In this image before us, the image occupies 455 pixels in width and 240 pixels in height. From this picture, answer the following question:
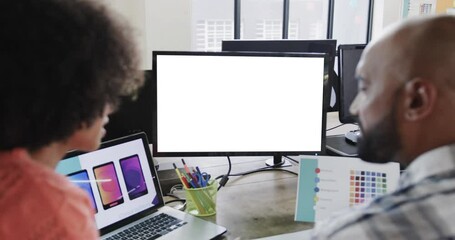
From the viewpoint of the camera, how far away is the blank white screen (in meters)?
1.43

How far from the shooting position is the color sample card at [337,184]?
1.25 metres

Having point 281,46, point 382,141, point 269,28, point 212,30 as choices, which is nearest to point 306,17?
point 269,28

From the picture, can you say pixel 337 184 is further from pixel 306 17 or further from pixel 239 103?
pixel 306 17

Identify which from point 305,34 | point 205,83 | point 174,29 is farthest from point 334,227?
point 305,34

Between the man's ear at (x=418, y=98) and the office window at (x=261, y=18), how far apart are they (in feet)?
15.1

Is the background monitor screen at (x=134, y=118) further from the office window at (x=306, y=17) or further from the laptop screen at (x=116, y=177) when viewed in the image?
the office window at (x=306, y=17)

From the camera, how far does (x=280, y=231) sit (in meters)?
1.22

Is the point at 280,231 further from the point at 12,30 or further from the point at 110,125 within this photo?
the point at 12,30

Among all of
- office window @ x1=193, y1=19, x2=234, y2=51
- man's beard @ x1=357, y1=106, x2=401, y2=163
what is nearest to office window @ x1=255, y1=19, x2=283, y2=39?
office window @ x1=193, y1=19, x2=234, y2=51

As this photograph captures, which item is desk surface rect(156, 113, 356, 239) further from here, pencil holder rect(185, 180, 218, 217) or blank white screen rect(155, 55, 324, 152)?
blank white screen rect(155, 55, 324, 152)

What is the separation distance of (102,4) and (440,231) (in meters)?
0.58

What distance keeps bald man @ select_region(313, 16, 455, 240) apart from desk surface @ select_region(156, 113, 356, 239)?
48 centimetres

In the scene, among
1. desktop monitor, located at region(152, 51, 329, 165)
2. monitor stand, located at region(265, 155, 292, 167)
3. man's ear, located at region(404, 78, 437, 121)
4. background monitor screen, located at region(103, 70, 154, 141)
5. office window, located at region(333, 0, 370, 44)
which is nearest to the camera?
man's ear, located at region(404, 78, 437, 121)

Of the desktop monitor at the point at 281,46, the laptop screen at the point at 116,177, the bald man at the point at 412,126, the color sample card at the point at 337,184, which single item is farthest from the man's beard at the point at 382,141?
the desktop monitor at the point at 281,46
